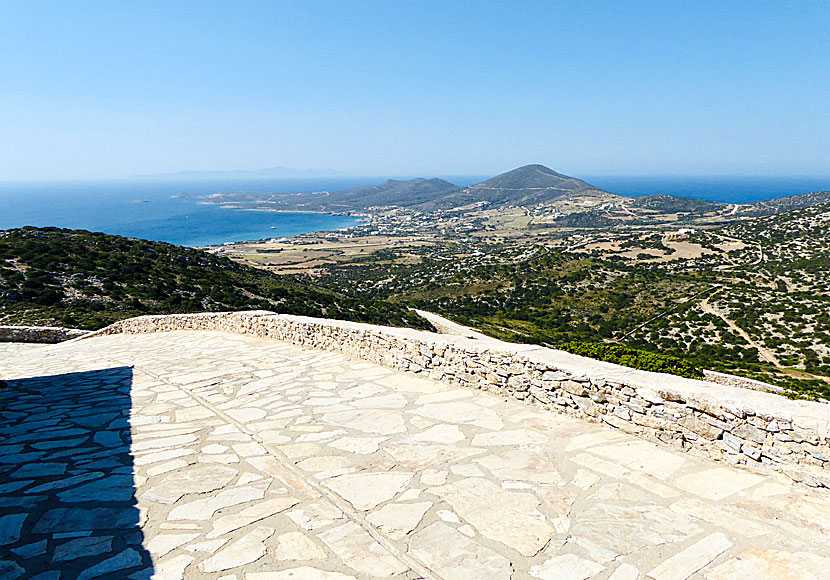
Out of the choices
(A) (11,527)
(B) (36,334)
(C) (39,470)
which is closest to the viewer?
(A) (11,527)

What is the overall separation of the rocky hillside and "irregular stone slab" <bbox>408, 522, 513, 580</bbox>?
1876 centimetres

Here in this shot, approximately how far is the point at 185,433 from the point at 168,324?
1068 cm

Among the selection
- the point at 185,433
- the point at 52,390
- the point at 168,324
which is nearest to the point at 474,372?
the point at 185,433

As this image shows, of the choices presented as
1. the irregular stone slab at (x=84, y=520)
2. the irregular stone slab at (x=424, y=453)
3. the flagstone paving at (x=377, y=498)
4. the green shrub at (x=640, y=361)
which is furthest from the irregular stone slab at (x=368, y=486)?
the green shrub at (x=640, y=361)

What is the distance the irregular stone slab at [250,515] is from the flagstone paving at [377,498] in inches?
0.5

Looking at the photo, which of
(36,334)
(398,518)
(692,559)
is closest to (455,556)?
(398,518)

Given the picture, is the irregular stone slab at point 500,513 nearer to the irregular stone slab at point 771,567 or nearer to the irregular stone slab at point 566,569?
the irregular stone slab at point 566,569

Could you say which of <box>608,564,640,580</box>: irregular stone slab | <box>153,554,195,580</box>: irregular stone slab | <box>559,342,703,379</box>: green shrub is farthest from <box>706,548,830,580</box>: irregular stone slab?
<box>559,342,703,379</box>: green shrub

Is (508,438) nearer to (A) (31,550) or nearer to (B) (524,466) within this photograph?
(B) (524,466)

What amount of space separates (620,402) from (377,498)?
7.93 feet

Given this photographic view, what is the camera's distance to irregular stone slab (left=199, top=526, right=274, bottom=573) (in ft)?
8.36

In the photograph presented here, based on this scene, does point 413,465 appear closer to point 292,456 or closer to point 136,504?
point 292,456

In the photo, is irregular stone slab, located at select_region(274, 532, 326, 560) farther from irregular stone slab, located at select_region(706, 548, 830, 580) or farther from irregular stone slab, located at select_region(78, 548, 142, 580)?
irregular stone slab, located at select_region(706, 548, 830, 580)

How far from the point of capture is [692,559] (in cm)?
261
